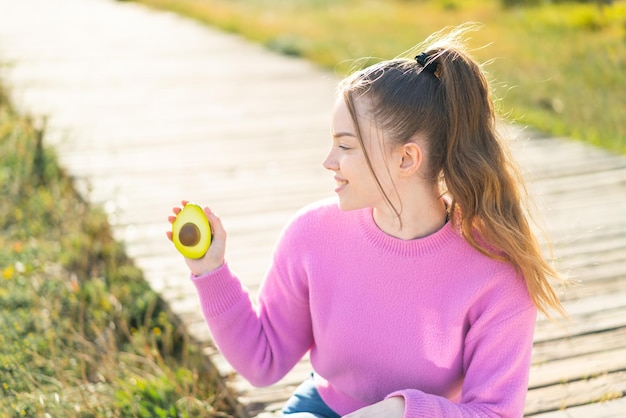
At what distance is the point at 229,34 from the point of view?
35.8 ft

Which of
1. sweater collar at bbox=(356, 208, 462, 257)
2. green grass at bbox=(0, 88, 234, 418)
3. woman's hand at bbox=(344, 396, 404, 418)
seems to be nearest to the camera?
woman's hand at bbox=(344, 396, 404, 418)

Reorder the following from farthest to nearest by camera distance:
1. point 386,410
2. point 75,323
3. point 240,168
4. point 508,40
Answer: point 508,40
point 240,168
point 75,323
point 386,410

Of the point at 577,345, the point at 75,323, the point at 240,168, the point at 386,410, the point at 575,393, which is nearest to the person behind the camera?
the point at 386,410

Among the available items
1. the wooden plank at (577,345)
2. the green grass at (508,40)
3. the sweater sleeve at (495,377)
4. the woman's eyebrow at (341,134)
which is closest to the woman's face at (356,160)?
the woman's eyebrow at (341,134)

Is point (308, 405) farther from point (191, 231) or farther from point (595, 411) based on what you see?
point (595, 411)

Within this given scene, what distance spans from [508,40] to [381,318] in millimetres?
7946

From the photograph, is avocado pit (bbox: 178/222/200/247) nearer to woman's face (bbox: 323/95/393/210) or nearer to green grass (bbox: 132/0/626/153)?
woman's face (bbox: 323/95/393/210)

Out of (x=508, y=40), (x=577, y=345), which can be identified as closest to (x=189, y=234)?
(x=577, y=345)

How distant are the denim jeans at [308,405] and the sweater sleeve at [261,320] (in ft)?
0.28

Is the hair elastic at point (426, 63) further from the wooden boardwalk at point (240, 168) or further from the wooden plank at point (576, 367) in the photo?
the wooden plank at point (576, 367)

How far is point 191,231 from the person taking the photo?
2.22m

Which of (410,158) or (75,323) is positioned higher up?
(410,158)

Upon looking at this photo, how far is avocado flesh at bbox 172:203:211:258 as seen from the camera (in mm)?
2223

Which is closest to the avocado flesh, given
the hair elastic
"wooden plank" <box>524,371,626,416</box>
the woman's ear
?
the woman's ear
